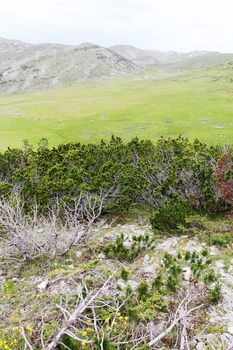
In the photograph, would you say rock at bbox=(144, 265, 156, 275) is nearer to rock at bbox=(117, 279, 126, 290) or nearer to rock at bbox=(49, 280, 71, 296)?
rock at bbox=(117, 279, 126, 290)

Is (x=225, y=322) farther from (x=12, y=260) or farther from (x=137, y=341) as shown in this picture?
(x=12, y=260)

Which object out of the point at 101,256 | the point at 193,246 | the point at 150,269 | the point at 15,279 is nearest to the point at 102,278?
the point at 150,269

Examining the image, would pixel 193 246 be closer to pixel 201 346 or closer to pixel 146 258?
pixel 146 258

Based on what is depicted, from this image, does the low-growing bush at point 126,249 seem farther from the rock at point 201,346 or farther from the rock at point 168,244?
the rock at point 201,346

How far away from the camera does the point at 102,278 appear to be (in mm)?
7805

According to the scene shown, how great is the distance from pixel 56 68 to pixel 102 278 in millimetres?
134476

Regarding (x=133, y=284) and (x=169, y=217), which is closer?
(x=133, y=284)

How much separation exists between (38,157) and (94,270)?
8.21 m

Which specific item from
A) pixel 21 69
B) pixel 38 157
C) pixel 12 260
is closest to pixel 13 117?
pixel 38 157

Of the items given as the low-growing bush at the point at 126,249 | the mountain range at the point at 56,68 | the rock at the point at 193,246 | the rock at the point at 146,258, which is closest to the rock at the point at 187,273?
the rock at the point at 146,258

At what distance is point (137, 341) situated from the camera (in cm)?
611

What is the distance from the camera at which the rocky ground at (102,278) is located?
6398 millimetres

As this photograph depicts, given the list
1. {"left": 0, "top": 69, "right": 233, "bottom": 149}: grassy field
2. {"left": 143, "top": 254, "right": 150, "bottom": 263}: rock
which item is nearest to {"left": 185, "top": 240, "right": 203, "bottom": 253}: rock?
{"left": 143, "top": 254, "right": 150, "bottom": 263}: rock

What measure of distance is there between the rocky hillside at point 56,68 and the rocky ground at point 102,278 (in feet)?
339
